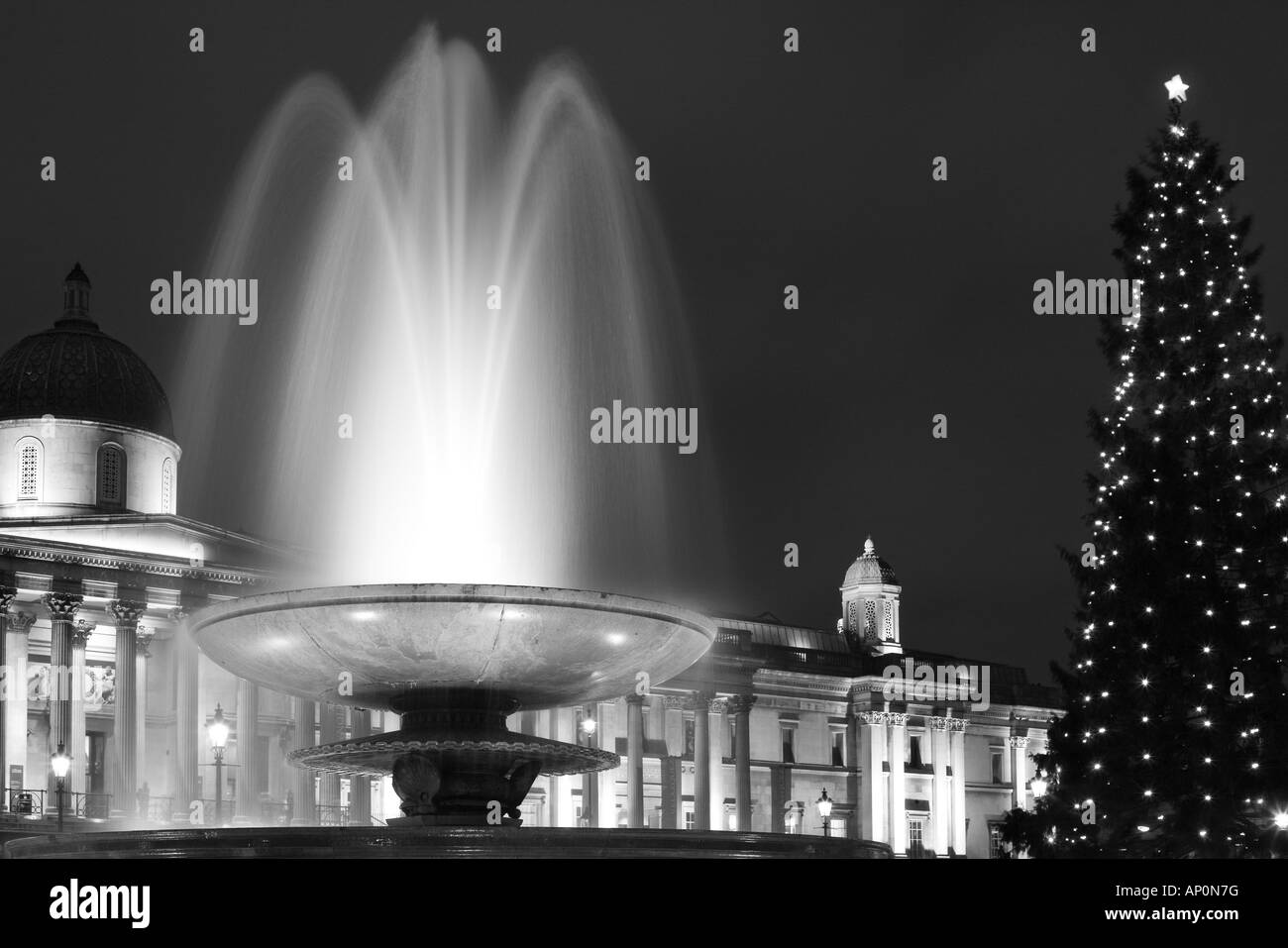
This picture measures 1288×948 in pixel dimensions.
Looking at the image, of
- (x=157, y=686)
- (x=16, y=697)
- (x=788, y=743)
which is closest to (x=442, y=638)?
(x=16, y=697)

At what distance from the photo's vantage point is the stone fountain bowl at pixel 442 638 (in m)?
19.8

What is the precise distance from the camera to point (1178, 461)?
3475cm

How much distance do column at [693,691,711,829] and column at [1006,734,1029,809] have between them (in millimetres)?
24089

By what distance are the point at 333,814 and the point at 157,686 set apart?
6.68m

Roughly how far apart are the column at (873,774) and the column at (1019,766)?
8731 mm

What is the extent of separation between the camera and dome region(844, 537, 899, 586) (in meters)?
96.2

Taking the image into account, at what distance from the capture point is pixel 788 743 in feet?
281

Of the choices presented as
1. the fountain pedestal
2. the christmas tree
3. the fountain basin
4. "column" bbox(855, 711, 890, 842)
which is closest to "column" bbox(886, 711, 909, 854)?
"column" bbox(855, 711, 890, 842)

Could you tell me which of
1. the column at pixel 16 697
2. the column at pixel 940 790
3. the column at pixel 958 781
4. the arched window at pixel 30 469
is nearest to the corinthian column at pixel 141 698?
the column at pixel 16 697

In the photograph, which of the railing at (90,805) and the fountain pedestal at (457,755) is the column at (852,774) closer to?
the railing at (90,805)

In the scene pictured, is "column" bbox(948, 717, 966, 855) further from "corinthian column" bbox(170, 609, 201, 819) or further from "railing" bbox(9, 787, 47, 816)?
"railing" bbox(9, 787, 47, 816)

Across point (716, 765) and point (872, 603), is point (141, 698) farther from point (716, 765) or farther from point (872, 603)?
point (872, 603)
